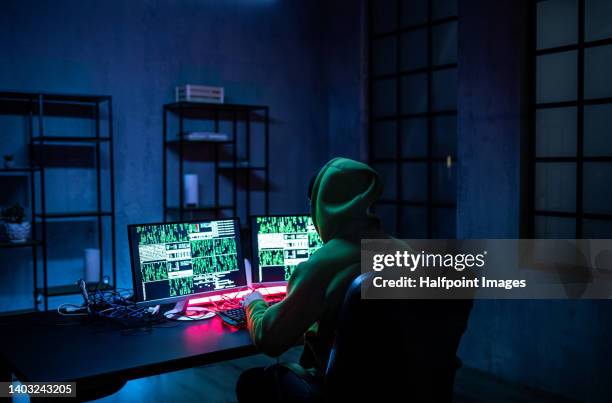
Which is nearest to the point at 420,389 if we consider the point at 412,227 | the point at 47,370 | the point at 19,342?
the point at 47,370

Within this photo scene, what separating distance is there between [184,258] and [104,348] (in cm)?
60

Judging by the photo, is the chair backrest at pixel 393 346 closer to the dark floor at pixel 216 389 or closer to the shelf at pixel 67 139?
the dark floor at pixel 216 389

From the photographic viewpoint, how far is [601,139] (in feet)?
11.5

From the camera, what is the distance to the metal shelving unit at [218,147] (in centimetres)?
475

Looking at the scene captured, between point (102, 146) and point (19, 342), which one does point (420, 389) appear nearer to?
point (19, 342)

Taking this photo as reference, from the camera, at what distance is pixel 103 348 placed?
85.4 inches

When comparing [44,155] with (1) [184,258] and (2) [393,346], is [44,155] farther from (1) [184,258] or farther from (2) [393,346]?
(2) [393,346]

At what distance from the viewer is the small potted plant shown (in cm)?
398

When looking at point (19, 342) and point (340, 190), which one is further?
point (19, 342)

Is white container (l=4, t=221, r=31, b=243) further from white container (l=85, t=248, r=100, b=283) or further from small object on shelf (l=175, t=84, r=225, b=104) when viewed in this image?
small object on shelf (l=175, t=84, r=225, b=104)

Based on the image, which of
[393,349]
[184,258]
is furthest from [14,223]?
[393,349]

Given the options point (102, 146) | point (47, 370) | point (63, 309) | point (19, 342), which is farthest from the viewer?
point (102, 146)

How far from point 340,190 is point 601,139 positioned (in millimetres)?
2138

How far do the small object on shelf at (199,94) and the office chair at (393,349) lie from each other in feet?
10.6
